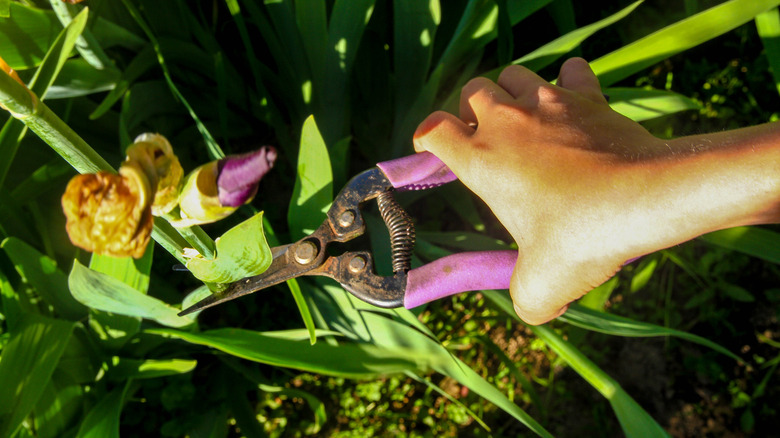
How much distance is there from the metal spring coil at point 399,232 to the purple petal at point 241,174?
11.5 inches

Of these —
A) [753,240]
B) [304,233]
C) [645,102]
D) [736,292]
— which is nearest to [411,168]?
[304,233]

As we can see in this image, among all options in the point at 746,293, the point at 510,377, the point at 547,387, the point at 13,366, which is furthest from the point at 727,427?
the point at 13,366

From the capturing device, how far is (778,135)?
0.44 meters

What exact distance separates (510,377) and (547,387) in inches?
4.8

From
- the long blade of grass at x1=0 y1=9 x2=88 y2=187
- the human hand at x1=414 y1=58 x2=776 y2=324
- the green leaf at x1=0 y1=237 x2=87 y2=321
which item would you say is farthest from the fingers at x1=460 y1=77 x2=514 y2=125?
the green leaf at x1=0 y1=237 x2=87 y2=321

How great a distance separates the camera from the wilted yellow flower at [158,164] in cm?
38

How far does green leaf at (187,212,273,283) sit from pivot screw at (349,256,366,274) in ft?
0.41

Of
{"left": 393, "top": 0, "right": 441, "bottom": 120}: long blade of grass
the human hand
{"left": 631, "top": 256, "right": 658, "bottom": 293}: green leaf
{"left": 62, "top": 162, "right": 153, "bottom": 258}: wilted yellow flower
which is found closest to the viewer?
{"left": 62, "top": 162, "right": 153, "bottom": 258}: wilted yellow flower

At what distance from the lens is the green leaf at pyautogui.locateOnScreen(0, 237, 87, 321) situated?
81cm

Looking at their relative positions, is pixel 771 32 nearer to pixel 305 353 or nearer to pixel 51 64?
pixel 305 353

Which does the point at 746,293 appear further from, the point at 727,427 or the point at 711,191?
the point at 711,191

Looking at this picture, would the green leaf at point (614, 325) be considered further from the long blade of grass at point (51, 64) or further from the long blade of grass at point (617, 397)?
the long blade of grass at point (51, 64)

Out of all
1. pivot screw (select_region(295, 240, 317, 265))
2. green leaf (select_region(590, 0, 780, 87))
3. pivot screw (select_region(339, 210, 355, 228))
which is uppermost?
green leaf (select_region(590, 0, 780, 87))

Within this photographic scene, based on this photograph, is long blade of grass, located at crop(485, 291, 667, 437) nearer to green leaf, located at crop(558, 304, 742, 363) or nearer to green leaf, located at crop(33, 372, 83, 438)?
green leaf, located at crop(558, 304, 742, 363)
